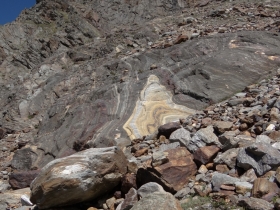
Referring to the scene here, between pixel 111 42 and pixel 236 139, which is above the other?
pixel 111 42

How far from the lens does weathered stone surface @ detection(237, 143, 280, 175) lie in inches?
198

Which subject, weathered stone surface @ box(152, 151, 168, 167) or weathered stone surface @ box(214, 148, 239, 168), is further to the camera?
weathered stone surface @ box(152, 151, 168, 167)

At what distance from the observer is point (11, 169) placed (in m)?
10.6

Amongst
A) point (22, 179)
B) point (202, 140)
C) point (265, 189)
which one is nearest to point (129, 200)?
point (202, 140)

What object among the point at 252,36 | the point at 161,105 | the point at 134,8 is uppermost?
the point at 134,8

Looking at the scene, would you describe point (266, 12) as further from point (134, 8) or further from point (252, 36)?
point (134, 8)

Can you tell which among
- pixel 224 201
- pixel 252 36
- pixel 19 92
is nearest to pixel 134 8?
pixel 19 92

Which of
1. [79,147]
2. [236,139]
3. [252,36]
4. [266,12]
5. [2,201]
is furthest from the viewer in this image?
[266,12]

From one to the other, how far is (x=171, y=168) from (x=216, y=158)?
30.9 inches

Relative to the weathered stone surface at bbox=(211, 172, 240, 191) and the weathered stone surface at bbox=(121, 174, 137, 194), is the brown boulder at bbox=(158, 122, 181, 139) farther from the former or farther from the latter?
the weathered stone surface at bbox=(211, 172, 240, 191)

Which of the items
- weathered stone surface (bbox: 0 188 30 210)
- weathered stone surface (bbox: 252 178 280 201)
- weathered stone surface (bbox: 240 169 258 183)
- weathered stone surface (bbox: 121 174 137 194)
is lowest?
weathered stone surface (bbox: 0 188 30 210)

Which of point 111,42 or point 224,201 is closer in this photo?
point 224,201

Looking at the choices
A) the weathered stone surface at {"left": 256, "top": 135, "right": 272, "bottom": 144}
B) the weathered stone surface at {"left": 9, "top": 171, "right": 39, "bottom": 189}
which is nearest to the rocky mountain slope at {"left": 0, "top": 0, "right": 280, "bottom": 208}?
the weathered stone surface at {"left": 9, "top": 171, "right": 39, "bottom": 189}

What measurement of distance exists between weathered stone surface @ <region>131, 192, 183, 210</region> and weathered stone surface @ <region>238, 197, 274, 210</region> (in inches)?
30.9
